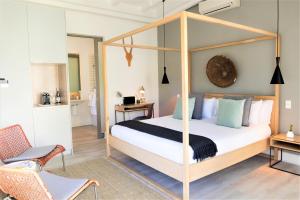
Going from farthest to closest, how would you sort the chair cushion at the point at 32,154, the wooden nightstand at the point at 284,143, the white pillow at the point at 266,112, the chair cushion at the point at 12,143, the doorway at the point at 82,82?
1. the doorway at the point at 82,82
2. the white pillow at the point at 266,112
3. the wooden nightstand at the point at 284,143
4. the chair cushion at the point at 12,143
5. the chair cushion at the point at 32,154

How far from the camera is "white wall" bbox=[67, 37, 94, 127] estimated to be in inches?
256

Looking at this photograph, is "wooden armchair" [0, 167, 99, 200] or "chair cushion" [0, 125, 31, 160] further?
"chair cushion" [0, 125, 31, 160]

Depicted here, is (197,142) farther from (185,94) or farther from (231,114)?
(231,114)

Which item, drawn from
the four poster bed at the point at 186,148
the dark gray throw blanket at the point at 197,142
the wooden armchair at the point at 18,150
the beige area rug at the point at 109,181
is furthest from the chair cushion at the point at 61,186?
the dark gray throw blanket at the point at 197,142

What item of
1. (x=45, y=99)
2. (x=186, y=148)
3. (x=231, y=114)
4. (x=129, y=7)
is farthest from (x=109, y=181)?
(x=129, y=7)

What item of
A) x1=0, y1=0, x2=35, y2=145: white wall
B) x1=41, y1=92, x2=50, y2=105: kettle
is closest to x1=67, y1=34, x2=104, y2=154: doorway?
x1=41, y1=92, x2=50, y2=105: kettle

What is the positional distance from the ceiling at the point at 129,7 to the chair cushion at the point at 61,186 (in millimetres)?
3462

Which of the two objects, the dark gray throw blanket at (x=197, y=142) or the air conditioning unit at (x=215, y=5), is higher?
the air conditioning unit at (x=215, y=5)

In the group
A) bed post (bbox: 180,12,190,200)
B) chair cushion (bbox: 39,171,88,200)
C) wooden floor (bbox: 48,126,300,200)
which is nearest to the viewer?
chair cushion (bbox: 39,171,88,200)

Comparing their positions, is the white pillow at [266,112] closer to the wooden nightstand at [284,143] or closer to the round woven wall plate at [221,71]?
the wooden nightstand at [284,143]

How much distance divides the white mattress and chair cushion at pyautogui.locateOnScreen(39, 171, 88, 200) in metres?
0.99

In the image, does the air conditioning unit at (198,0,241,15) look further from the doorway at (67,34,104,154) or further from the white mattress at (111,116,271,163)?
the doorway at (67,34,104,154)

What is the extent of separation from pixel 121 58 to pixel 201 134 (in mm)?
3162

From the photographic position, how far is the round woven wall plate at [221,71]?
4188mm
